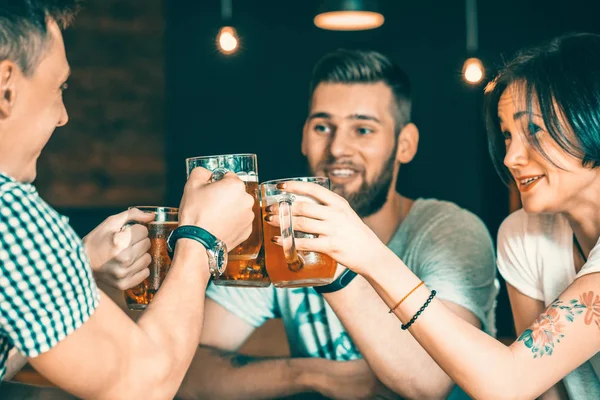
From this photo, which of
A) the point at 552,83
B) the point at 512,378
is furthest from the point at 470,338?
the point at 552,83

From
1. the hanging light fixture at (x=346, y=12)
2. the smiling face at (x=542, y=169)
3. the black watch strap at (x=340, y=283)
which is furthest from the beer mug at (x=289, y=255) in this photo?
the hanging light fixture at (x=346, y=12)

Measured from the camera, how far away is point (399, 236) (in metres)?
2.05

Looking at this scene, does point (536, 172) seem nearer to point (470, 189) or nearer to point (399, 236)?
point (399, 236)

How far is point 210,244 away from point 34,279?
313mm

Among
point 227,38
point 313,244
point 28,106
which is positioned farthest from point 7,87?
point 227,38

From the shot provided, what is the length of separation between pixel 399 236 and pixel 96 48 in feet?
10.0

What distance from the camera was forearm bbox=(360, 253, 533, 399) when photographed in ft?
4.07

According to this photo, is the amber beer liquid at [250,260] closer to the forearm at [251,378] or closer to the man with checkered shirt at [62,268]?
the man with checkered shirt at [62,268]

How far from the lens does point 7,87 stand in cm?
104

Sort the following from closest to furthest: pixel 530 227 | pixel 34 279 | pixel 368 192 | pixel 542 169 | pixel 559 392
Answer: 1. pixel 34 279
2. pixel 542 169
3. pixel 559 392
4. pixel 530 227
5. pixel 368 192

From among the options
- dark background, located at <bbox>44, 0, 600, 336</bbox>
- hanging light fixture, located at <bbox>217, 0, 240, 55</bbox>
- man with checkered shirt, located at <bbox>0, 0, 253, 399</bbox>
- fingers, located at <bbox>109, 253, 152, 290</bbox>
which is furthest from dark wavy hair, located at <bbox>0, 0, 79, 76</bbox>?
dark background, located at <bbox>44, 0, 600, 336</bbox>

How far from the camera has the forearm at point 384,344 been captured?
1.51 meters

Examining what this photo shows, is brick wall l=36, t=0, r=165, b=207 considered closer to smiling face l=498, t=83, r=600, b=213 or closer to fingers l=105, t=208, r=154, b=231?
fingers l=105, t=208, r=154, b=231

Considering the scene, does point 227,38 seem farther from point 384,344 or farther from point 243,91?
point 243,91
